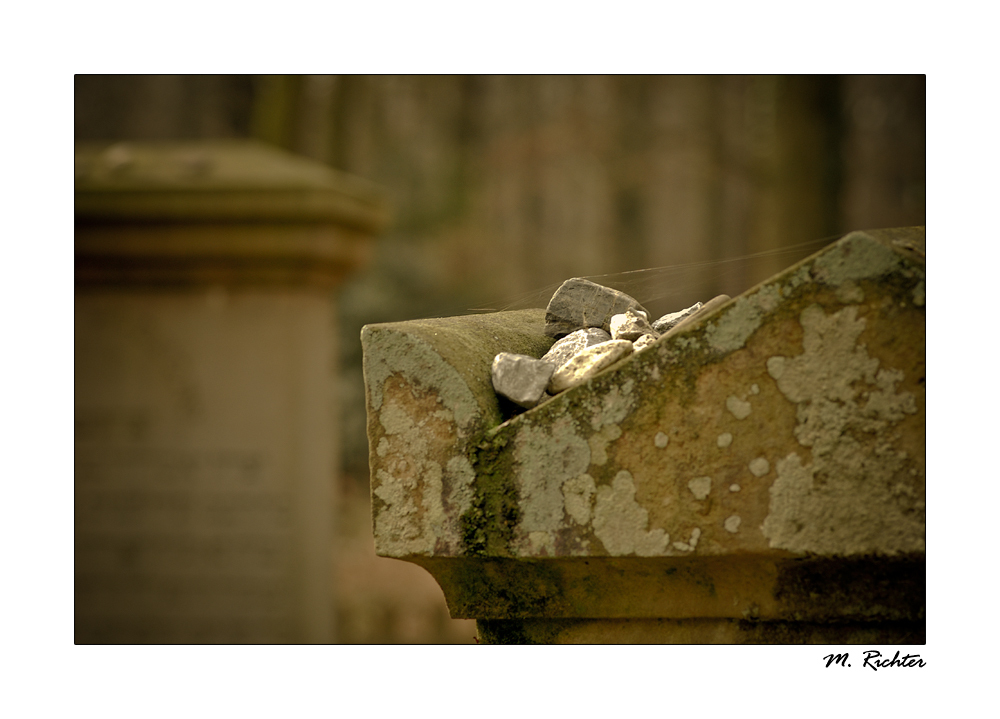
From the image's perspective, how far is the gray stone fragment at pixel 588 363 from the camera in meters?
1.17

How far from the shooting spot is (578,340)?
1.29 meters

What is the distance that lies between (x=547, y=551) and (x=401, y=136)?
7419mm

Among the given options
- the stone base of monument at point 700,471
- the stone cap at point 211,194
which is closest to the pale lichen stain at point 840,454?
the stone base of monument at point 700,471

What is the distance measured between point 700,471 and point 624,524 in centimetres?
12

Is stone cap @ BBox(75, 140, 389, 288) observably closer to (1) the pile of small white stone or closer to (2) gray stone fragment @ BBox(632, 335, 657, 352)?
(1) the pile of small white stone

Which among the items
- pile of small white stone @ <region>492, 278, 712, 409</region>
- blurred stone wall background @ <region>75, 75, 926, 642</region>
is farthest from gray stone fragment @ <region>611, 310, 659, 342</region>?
blurred stone wall background @ <region>75, 75, 926, 642</region>

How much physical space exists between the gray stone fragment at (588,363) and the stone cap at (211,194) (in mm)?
1828

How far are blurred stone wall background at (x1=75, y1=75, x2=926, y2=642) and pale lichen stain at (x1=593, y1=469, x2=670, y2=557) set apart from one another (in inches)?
198

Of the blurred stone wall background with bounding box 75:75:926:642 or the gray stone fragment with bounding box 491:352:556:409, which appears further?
the blurred stone wall background with bounding box 75:75:926:642

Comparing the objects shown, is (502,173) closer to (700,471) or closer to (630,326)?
(630,326)

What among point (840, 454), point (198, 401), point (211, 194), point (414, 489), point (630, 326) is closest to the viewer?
point (840, 454)

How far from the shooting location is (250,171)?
293 centimetres

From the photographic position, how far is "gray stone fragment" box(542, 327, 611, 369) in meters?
1.25
